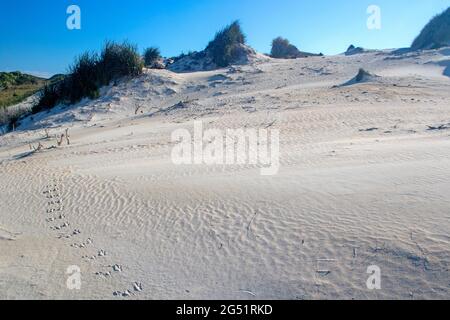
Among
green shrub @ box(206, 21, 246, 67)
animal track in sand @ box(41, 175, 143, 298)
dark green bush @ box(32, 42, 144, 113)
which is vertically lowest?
animal track in sand @ box(41, 175, 143, 298)

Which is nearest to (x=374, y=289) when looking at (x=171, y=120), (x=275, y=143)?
A: (x=275, y=143)

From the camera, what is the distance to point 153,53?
23641 mm

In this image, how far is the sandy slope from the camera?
380cm

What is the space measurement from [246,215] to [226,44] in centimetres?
2027

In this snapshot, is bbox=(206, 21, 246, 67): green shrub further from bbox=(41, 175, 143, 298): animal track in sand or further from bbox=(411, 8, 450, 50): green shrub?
bbox=(41, 175, 143, 298): animal track in sand

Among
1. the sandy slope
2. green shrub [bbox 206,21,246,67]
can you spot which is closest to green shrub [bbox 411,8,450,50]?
green shrub [bbox 206,21,246,67]

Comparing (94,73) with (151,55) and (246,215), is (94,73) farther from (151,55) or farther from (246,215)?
(246,215)

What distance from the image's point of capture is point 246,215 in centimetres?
505

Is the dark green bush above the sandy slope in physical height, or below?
above

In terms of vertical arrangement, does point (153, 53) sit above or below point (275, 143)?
above

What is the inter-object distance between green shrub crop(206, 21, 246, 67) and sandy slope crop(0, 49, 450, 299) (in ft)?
43.4

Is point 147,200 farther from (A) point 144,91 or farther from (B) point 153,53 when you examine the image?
(B) point 153,53

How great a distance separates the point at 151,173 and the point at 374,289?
4.67m

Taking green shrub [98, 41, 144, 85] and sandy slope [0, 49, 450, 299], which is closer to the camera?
sandy slope [0, 49, 450, 299]
